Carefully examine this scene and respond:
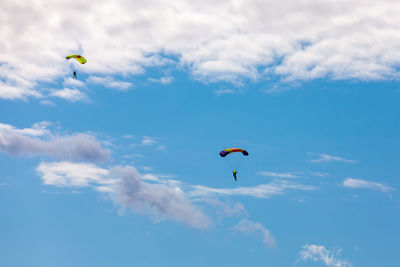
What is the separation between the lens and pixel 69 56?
6650 cm

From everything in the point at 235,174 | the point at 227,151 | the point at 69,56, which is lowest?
the point at 235,174

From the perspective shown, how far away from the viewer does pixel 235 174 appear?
6844 centimetres

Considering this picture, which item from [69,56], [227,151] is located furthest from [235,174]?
[69,56]

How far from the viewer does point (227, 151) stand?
67812 millimetres

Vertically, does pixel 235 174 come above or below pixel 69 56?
below

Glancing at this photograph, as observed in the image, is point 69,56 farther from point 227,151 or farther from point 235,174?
point 235,174

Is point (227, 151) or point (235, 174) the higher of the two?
point (227, 151)

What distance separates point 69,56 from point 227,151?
42.0 m

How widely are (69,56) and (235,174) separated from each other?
153 feet
